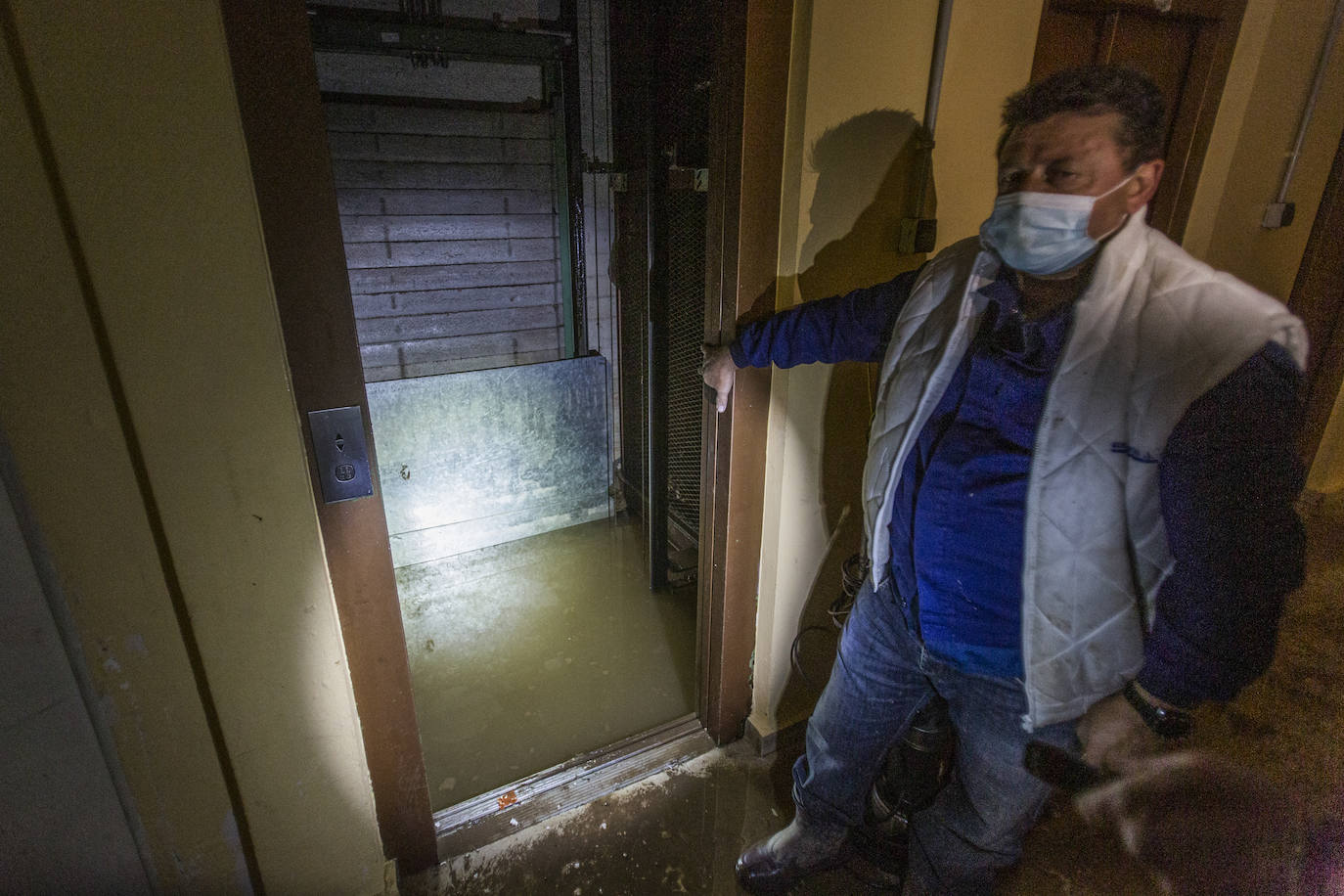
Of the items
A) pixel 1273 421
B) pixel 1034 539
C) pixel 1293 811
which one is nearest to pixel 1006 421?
pixel 1034 539

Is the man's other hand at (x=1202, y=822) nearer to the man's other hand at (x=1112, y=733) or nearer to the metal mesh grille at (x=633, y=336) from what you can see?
the man's other hand at (x=1112, y=733)

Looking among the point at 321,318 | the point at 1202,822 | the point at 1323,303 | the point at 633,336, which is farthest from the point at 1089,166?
the point at 1323,303

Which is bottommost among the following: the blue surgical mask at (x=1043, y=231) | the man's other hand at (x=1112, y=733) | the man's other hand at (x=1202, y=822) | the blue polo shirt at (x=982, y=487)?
the man's other hand at (x=1202, y=822)

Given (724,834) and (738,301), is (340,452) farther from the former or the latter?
(724,834)

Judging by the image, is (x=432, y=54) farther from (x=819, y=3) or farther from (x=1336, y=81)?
(x=1336, y=81)

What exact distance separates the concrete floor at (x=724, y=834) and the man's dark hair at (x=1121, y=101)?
1901 millimetres

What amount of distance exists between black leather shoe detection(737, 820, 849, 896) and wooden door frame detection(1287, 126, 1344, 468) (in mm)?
3282

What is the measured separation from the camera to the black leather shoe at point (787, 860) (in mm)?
1705

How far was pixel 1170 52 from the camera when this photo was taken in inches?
89.1

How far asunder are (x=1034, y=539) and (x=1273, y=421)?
39 cm

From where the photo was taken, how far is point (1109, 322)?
3.67 ft

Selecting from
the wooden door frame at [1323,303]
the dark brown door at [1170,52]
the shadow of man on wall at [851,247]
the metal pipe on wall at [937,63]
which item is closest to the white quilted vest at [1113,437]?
the shadow of man on wall at [851,247]

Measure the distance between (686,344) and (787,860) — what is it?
187cm

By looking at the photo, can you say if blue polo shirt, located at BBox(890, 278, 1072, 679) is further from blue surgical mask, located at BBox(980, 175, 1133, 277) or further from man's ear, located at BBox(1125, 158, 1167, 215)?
man's ear, located at BBox(1125, 158, 1167, 215)
